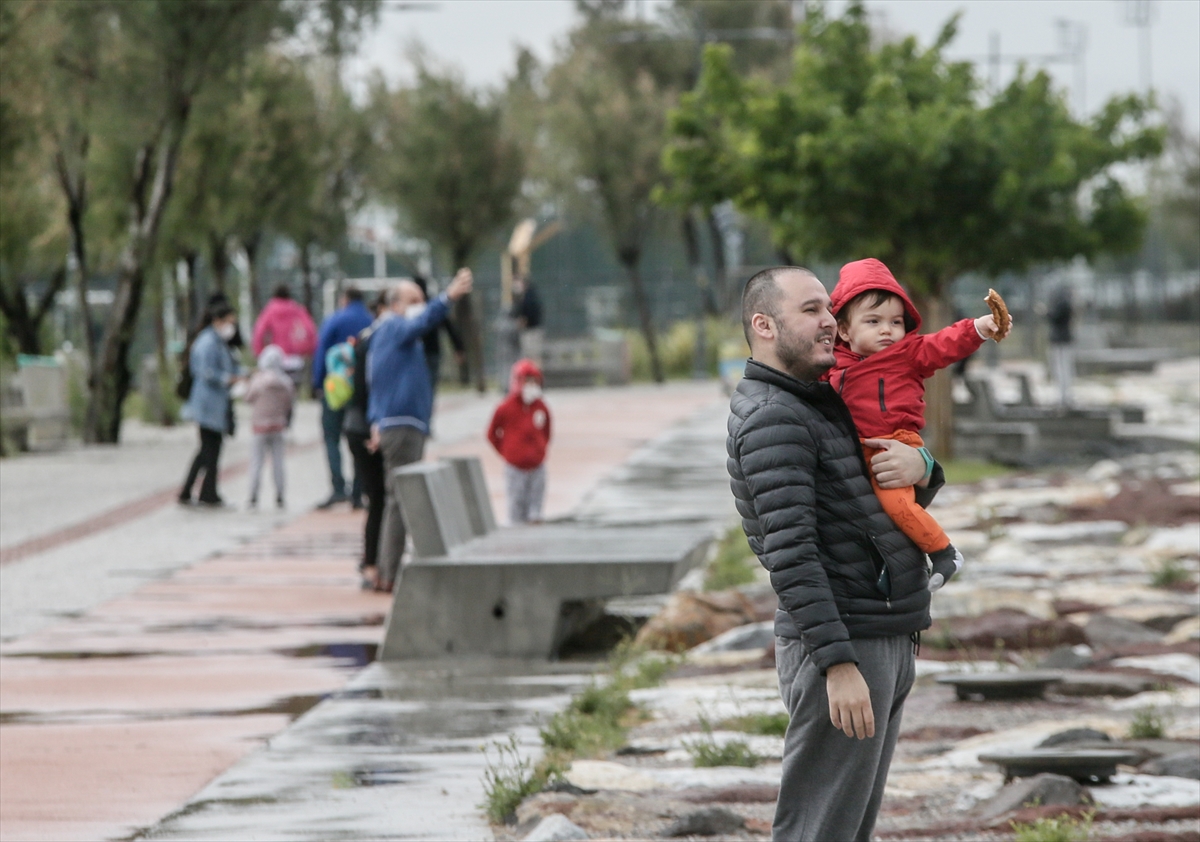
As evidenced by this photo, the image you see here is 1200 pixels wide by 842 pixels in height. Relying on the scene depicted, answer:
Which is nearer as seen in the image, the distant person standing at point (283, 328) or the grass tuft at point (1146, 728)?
the grass tuft at point (1146, 728)

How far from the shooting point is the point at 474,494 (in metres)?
11.7

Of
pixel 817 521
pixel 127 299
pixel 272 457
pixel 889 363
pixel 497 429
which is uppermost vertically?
pixel 127 299

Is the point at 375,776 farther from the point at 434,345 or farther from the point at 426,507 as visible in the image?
the point at 434,345

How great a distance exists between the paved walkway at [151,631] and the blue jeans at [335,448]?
1.04 feet

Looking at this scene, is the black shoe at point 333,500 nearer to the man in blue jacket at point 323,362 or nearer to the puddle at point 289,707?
the man in blue jacket at point 323,362

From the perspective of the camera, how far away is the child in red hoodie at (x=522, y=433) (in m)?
13.2

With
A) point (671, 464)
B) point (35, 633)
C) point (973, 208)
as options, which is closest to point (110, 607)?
point (35, 633)

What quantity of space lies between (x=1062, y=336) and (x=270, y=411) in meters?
17.9

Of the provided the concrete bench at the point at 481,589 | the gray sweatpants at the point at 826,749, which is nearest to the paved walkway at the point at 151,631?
the concrete bench at the point at 481,589

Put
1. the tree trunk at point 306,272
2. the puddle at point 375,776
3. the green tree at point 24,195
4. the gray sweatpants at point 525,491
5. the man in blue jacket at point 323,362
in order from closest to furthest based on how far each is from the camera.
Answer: the puddle at point 375,776 < the gray sweatpants at point 525,491 < the man in blue jacket at point 323,362 < the green tree at point 24,195 < the tree trunk at point 306,272

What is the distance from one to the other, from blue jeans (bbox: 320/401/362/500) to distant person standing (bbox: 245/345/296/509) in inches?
15.1

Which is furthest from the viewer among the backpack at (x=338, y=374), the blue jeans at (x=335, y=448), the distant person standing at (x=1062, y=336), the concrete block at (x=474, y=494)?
the distant person standing at (x=1062, y=336)

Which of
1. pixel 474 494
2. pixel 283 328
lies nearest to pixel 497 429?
pixel 474 494

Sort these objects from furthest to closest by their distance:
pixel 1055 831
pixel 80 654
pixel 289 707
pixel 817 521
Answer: pixel 80 654 < pixel 289 707 < pixel 1055 831 < pixel 817 521
